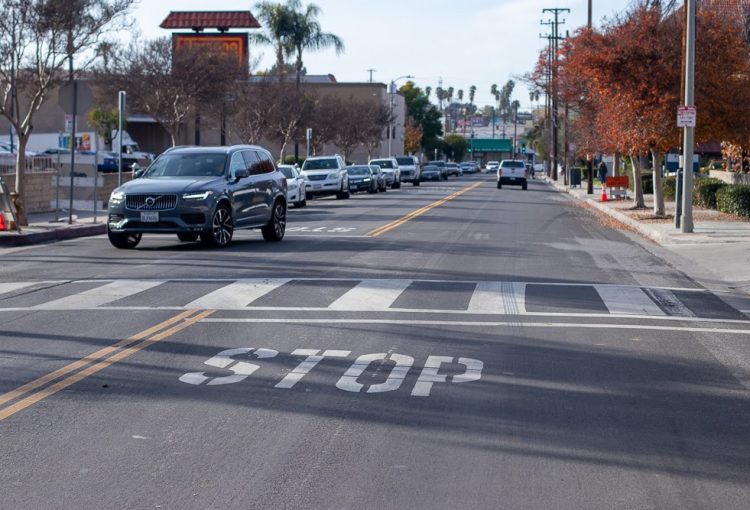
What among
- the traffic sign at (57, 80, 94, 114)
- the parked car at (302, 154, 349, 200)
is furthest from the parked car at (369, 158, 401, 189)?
the traffic sign at (57, 80, 94, 114)

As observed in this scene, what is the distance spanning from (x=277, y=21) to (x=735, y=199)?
148 feet

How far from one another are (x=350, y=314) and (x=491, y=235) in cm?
1263

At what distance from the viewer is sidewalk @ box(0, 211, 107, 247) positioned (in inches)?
843

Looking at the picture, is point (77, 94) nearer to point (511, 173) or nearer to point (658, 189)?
point (658, 189)

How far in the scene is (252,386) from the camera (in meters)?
8.34

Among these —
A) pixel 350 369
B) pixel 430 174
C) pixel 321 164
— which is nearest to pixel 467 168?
pixel 430 174

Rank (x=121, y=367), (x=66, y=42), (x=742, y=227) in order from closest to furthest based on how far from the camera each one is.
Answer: (x=121, y=367) < (x=66, y=42) < (x=742, y=227)

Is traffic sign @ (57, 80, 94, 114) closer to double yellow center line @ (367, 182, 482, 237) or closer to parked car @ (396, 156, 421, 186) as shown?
double yellow center line @ (367, 182, 482, 237)

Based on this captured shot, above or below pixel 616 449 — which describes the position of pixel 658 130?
above

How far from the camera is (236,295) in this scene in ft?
43.9

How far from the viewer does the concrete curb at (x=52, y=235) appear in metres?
21.3

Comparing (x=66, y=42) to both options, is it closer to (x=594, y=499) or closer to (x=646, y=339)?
(x=646, y=339)

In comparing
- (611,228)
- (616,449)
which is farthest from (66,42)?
(616,449)

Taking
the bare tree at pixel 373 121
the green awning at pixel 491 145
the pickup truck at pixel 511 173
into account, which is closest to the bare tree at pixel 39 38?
the pickup truck at pixel 511 173
